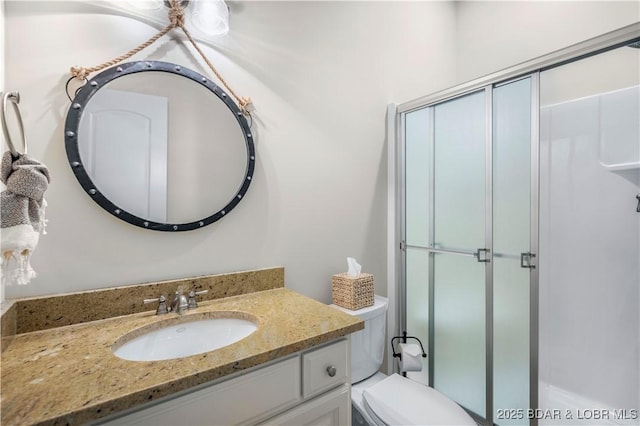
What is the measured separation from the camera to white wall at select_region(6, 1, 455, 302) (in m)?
0.98

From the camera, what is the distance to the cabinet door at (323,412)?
2.77ft

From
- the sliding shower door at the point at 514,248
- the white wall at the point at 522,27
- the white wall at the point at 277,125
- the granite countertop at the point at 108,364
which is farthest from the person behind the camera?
the white wall at the point at 522,27

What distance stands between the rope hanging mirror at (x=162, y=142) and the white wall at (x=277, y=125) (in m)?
0.05

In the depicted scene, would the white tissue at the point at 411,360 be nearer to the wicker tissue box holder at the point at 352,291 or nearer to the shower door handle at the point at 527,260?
the wicker tissue box holder at the point at 352,291

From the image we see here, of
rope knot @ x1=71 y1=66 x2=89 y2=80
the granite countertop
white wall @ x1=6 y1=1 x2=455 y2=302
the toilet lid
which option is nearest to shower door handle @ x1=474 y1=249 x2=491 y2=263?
white wall @ x1=6 y1=1 x2=455 y2=302

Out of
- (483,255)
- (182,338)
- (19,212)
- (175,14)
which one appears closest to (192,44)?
(175,14)

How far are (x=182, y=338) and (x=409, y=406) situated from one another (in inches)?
36.1

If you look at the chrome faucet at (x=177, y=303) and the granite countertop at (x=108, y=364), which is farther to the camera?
the chrome faucet at (x=177, y=303)

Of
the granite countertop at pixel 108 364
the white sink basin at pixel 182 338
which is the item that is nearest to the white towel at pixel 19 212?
the granite countertop at pixel 108 364

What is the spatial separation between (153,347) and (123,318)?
0.57ft

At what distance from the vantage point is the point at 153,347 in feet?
3.16

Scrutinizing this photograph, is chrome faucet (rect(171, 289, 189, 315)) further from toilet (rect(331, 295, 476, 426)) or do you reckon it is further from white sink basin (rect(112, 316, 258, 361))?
toilet (rect(331, 295, 476, 426))

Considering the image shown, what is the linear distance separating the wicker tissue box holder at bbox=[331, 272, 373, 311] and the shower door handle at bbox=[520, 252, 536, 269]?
0.71 meters

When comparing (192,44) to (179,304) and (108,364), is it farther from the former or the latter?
(108,364)
